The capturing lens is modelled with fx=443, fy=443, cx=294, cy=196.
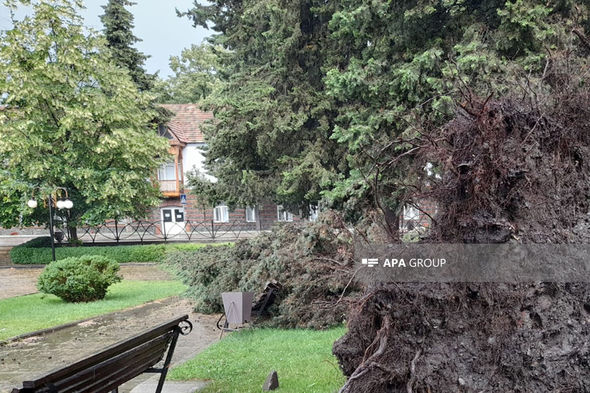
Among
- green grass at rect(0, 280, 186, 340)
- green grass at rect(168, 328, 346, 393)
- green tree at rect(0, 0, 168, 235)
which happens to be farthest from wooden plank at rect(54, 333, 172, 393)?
green tree at rect(0, 0, 168, 235)

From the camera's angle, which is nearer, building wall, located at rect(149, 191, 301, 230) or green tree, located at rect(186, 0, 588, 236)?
green tree, located at rect(186, 0, 588, 236)

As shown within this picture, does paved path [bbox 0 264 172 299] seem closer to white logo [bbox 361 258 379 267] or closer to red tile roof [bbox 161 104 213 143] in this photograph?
red tile roof [bbox 161 104 213 143]

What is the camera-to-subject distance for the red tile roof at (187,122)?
107 ft

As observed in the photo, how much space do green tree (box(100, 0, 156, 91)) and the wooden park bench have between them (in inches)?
946

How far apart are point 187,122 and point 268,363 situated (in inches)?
1178

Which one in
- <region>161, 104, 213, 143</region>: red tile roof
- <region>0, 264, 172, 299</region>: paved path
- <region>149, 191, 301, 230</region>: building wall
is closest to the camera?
<region>0, 264, 172, 299</region>: paved path

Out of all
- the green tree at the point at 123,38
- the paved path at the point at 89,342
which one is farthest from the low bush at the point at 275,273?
the green tree at the point at 123,38

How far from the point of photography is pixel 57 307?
36.9 feet

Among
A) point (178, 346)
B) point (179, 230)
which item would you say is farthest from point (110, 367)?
point (179, 230)

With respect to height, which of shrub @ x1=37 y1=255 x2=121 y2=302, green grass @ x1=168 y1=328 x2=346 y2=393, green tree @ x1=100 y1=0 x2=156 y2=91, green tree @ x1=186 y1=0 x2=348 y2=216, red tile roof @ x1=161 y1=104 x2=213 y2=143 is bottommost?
green grass @ x1=168 y1=328 x2=346 y2=393

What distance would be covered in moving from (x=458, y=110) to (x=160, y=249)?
66.5ft

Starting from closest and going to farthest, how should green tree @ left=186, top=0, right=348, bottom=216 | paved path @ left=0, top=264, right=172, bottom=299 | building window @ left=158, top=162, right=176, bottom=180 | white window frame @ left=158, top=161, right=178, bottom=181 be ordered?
green tree @ left=186, top=0, right=348, bottom=216, paved path @ left=0, top=264, right=172, bottom=299, white window frame @ left=158, top=161, right=178, bottom=181, building window @ left=158, top=162, right=176, bottom=180

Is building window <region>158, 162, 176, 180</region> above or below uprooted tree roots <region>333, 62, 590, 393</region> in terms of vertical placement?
above

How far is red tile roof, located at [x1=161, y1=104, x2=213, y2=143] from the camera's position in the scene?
32.6m
